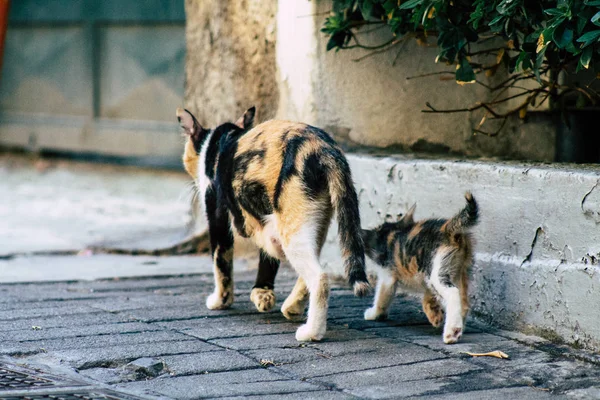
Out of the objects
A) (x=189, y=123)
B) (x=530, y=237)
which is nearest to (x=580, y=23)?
(x=530, y=237)

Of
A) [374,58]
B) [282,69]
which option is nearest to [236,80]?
[282,69]

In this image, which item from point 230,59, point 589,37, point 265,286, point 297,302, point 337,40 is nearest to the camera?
point 589,37

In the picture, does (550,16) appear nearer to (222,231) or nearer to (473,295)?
(473,295)

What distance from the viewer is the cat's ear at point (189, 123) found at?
5277mm

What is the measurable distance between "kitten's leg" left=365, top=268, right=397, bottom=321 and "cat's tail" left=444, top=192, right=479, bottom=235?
0.51 meters

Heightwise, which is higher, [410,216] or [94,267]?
[410,216]

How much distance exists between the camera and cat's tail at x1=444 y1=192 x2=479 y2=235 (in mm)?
4258

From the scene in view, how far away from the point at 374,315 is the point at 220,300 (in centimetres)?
86

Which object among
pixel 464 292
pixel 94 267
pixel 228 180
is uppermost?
pixel 228 180

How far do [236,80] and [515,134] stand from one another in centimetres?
215

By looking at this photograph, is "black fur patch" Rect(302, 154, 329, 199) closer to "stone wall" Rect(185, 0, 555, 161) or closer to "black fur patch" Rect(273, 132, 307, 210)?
"black fur patch" Rect(273, 132, 307, 210)

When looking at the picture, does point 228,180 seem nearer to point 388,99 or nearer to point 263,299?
point 263,299

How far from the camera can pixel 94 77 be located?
38.7 ft

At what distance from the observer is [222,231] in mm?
4934
